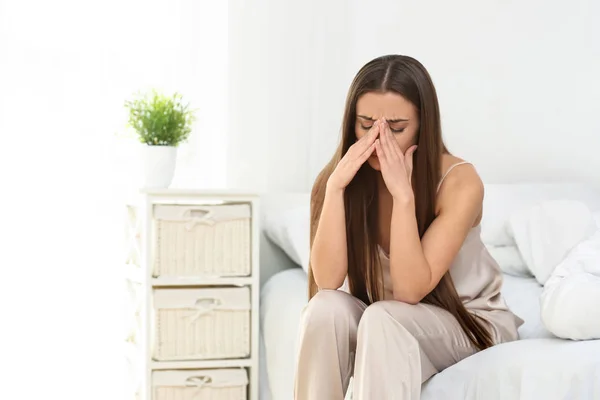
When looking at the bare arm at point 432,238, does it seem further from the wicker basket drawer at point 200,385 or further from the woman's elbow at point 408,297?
the wicker basket drawer at point 200,385

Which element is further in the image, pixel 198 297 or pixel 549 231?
pixel 198 297

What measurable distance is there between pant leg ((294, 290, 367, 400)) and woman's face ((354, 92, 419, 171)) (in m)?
0.34

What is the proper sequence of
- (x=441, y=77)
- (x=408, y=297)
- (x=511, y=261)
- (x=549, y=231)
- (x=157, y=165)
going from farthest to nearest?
1. (x=441, y=77)
2. (x=157, y=165)
3. (x=511, y=261)
4. (x=549, y=231)
5. (x=408, y=297)

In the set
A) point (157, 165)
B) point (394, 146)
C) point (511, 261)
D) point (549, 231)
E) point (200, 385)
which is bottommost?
point (200, 385)

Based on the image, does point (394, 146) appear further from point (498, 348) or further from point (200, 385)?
point (200, 385)

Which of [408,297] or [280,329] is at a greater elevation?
[408,297]

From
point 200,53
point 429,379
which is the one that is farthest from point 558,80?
point 429,379

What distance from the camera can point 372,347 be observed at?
1.23 m

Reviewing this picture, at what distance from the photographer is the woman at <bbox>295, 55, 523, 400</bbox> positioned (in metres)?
1.32

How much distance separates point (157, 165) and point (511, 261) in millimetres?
1028

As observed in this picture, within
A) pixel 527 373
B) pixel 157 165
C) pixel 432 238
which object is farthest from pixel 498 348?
pixel 157 165

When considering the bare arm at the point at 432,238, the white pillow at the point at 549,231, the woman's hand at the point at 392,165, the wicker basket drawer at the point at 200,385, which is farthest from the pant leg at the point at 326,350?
the wicker basket drawer at the point at 200,385

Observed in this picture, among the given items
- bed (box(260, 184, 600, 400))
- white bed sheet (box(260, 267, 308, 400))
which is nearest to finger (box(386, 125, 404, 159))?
bed (box(260, 184, 600, 400))

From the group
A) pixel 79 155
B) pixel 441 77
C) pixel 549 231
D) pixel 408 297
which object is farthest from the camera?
pixel 441 77
